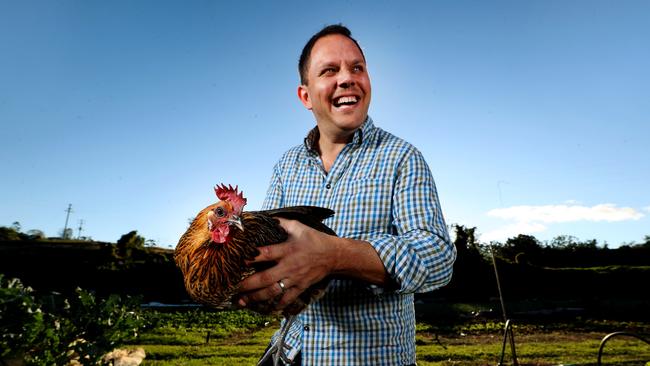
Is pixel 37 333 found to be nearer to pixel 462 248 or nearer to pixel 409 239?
pixel 409 239

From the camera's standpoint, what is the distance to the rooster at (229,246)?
1.50 meters

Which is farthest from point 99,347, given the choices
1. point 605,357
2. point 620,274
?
point 620,274

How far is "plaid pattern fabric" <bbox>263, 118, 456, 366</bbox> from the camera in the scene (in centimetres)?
142

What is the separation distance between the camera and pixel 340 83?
68.5 inches

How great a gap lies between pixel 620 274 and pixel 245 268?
20.2 meters

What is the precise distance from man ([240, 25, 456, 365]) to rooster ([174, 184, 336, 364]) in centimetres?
11

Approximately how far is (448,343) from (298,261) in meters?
10.6

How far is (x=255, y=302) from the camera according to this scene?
4.18 ft

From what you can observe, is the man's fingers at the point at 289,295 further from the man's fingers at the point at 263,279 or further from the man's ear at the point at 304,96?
the man's ear at the point at 304,96

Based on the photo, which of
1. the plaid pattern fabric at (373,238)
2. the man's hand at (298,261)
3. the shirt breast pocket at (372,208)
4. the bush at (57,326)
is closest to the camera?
the man's hand at (298,261)

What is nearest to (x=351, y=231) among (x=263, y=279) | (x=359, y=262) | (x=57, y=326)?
(x=359, y=262)

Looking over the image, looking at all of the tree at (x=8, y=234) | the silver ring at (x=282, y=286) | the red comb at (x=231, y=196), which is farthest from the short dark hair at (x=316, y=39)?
the tree at (x=8, y=234)

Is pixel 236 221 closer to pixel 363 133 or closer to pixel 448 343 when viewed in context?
pixel 363 133

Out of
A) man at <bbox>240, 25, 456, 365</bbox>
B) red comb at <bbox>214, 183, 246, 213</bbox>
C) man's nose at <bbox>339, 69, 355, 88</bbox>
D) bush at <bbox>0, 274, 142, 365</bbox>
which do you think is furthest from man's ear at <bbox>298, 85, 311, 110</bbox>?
bush at <bbox>0, 274, 142, 365</bbox>
